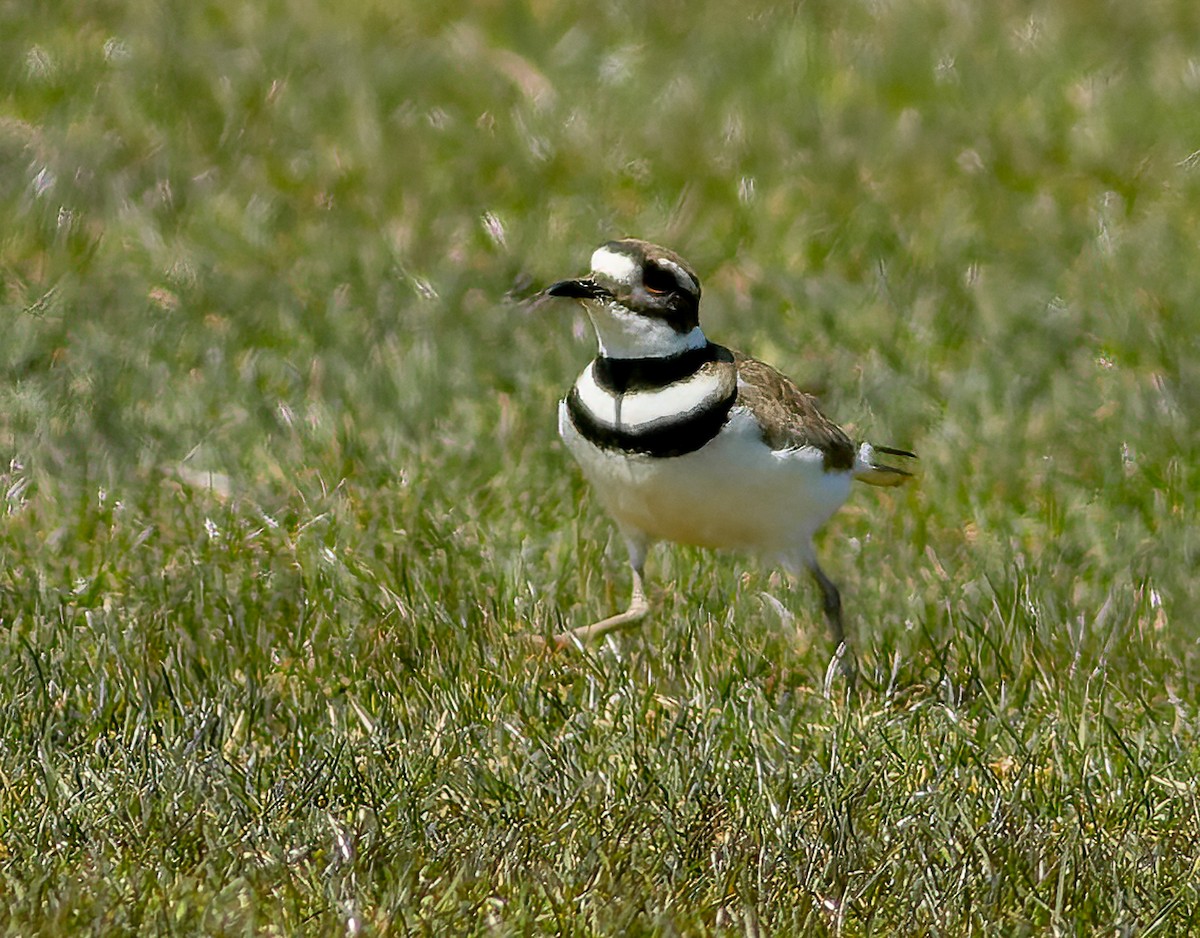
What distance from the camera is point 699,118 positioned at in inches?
363

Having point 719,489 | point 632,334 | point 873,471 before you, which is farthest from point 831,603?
point 632,334

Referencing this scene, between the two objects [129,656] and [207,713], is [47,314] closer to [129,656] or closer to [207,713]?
[129,656]

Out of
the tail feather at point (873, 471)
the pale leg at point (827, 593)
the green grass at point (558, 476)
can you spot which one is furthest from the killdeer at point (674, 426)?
the tail feather at point (873, 471)

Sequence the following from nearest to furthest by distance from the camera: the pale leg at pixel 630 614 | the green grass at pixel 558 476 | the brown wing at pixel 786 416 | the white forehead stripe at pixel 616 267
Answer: the green grass at pixel 558 476 → the white forehead stripe at pixel 616 267 → the brown wing at pixel 786 416 → the pale leg at pixel 630 614

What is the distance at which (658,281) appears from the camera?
4891mm

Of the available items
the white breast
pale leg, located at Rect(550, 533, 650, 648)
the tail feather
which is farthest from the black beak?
the tail feather

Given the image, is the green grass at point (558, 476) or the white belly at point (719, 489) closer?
the green grass at point (558, 476)

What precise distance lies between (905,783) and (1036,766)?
0.35 m

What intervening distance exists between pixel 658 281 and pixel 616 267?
11 cm

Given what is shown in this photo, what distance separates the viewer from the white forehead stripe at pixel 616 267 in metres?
4.86

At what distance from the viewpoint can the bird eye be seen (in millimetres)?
4863

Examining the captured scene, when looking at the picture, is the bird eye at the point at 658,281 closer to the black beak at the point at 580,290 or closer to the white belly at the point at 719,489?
the black beak at the point at 580,290

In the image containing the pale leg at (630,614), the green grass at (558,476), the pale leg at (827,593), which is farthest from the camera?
the pale leg at (827,593)

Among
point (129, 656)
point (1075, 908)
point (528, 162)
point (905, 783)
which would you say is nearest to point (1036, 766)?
point (905, 783)
